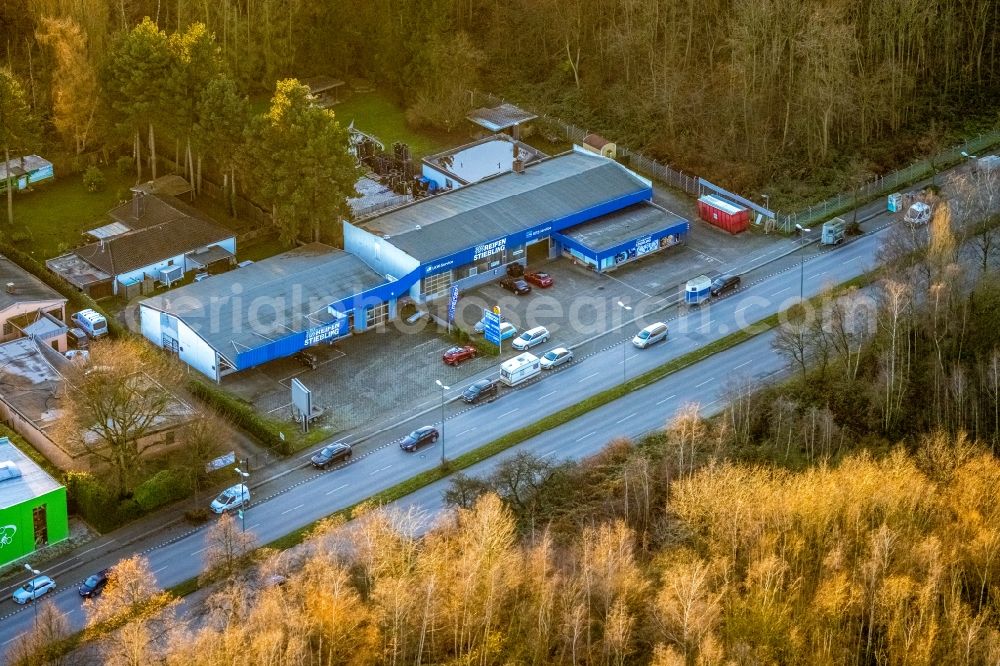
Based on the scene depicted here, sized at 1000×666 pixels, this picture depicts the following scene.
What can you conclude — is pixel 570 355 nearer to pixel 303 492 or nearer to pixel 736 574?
pixel 303 492

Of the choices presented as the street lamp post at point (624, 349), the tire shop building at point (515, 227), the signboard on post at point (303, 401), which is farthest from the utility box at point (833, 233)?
the signboard on post at point (303, 401)

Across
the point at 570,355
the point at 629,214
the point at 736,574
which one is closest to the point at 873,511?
the point at 736,574

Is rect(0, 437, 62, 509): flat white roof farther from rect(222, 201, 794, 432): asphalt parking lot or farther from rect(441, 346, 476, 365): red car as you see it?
rect(441, 346, 476, 365): red car

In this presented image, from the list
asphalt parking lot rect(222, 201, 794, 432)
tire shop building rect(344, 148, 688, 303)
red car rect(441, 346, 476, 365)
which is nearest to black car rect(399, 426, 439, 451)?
asphalt parking lot rect(222, 201, 794, 432)

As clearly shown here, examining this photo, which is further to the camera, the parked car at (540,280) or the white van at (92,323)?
the parked car at (540,280)

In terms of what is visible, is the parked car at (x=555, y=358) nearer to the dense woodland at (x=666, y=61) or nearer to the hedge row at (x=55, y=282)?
the hedge row at (x=55, y=282)

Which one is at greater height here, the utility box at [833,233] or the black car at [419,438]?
the utility box at [833,233]

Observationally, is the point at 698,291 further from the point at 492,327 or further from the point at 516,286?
the point at 492,327
